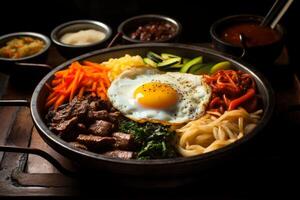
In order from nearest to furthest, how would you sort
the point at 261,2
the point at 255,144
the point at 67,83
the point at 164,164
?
the point at 164,164 → the point at 255,144 → the point at 67,83 → the point at 261,2

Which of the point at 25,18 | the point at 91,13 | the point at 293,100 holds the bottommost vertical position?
the point at 25,18

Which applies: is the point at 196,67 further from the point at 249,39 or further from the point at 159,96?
the point at 249,39

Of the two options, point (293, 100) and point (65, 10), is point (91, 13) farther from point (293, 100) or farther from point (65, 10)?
point (293, 100)

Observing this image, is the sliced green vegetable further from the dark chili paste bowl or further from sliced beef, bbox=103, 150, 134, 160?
sliced beef, bbox=103, 150, 134, 160

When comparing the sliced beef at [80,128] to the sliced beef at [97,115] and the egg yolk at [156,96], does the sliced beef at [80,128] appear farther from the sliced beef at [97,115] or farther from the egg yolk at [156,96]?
the egg yolk at [156,96]

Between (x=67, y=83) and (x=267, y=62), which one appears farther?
(x=267, y=62)

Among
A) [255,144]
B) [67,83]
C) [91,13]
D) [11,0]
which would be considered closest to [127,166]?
[255,144]
